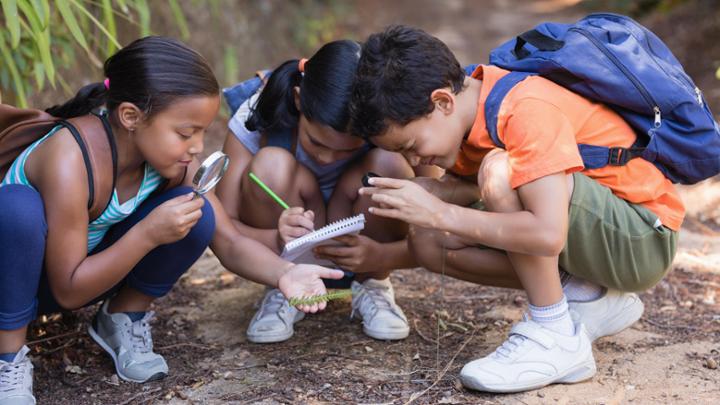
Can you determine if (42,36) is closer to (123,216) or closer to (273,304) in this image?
(123,216)

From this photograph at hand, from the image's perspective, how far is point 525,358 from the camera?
1.93 meters

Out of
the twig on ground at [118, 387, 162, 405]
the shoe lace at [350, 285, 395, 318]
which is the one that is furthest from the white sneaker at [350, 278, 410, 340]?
the twig on ground at [118, 387, 162, 405]

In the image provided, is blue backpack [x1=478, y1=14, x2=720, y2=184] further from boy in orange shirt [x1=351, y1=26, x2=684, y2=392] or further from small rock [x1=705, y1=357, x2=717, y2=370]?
small rock [x1=705, y1=357, x2=717, y2=370]

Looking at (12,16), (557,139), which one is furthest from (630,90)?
(12,16)

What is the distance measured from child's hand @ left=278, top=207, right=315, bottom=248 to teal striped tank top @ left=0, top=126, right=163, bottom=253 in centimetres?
33

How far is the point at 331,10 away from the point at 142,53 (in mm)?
6838

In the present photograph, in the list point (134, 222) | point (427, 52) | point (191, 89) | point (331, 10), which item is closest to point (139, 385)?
point (134, 222)

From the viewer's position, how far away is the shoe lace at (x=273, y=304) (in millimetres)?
2340

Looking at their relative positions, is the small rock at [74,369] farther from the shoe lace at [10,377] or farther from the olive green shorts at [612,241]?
the olive green shorts at [612,241]

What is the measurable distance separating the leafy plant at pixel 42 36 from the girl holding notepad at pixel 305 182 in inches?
17.9

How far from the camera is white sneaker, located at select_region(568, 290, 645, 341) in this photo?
2.12 metres

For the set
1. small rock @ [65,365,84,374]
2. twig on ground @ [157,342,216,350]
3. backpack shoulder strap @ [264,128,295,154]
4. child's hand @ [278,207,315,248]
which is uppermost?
backpack shoulder strap @ [264,128,295,154]

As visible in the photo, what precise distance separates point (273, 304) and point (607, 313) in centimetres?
91

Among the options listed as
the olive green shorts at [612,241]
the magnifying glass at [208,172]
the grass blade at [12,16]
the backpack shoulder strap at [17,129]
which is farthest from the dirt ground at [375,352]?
the grass blade at [12,16]
